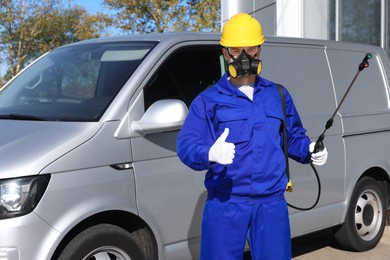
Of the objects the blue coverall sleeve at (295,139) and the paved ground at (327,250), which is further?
the paved ground at (327,250)

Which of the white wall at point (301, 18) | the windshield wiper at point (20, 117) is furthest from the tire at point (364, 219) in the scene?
the white wall at point (301, 18)

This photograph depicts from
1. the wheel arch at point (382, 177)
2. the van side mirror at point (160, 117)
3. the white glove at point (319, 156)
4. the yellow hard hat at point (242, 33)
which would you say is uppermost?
the yellow hard hat at point (242, 33)

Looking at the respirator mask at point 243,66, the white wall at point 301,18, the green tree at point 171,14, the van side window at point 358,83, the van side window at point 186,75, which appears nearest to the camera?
the respirator mask at point 243,66

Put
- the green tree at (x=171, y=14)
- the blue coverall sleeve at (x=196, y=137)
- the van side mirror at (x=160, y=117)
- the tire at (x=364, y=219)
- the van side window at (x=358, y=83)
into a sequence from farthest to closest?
the green tree at (x=171, y=14)
the tire at (x=364, y=219)
the van side window at (x=358, y=83)
the van side mirror at (x=160, y=117)
the blue coverall sleeve at (x=196, y=137)

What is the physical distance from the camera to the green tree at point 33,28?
29391 millimetres

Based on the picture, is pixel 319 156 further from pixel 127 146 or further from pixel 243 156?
pixel 127 146

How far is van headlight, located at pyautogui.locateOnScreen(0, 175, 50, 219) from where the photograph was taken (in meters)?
2.96

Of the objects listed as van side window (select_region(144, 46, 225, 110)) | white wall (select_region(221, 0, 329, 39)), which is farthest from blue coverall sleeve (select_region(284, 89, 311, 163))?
white wall (select_region(221, 0, 329, 39))

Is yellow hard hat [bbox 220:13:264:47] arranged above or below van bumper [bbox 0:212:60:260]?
above

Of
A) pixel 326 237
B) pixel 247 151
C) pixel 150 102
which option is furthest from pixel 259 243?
pixel 326 237

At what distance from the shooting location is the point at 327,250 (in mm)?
5672

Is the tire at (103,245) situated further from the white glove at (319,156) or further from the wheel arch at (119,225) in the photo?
the white glove at (319,156)

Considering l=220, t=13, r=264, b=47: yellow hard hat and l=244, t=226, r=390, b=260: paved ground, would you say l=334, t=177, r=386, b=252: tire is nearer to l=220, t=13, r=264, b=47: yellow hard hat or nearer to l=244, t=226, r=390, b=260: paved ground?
l=244, t=226, r=390, b=260: paved ground

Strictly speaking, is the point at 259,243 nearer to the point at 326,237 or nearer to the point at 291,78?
the point at 291,78
